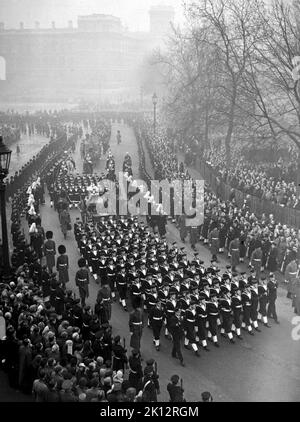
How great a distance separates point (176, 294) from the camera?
41.9 feet

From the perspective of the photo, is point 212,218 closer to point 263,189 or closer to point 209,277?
point 263,189

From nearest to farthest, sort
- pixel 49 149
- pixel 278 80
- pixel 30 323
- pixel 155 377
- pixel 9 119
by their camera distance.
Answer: pixel 155 377
pixel 30 323
pixel 278 80
pixel 49 149
pixel 9 119

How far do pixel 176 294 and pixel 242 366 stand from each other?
2.34 meters

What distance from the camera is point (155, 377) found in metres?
9.12

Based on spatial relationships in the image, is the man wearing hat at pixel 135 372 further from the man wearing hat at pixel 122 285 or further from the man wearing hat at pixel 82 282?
the man wearing hat at pixel 82 282

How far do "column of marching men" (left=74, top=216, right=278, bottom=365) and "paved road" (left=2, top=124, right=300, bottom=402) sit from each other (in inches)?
10.2

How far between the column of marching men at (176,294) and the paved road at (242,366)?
0.85 feet

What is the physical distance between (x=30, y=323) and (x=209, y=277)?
15.6ft

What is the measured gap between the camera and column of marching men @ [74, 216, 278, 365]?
39.5 ft

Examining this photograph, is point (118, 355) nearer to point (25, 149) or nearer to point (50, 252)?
point (50, 252)

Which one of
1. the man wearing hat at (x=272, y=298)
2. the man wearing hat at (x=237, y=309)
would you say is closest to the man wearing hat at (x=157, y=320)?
the man wearing hat at (x=237, y=309)

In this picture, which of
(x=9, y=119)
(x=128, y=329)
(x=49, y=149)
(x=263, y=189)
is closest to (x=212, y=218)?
(x=263, y=189)

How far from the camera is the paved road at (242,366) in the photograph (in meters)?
10.3

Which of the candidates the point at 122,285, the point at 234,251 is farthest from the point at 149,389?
the point at 234,251
